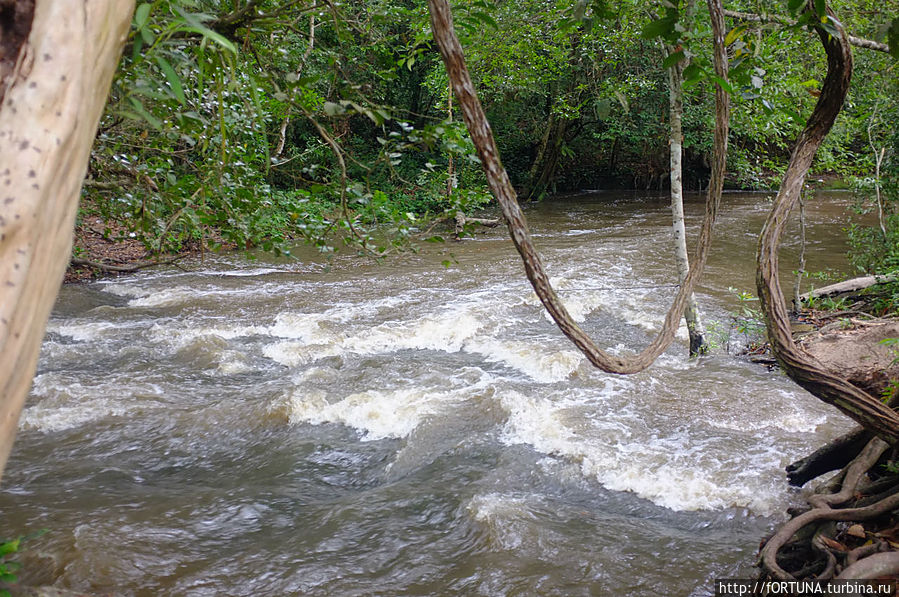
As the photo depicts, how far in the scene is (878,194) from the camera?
7289mm

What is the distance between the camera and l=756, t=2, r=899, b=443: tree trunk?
2254 mm

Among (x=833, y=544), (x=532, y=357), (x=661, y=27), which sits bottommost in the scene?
(x=532, y=357)

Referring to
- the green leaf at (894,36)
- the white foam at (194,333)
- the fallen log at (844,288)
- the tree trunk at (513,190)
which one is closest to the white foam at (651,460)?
the tree trunk at (513,190)

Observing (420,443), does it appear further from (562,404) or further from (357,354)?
(357,354)

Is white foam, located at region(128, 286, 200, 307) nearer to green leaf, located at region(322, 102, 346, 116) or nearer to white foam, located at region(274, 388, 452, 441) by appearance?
white foam, located at region(274, 388, 452, 441)

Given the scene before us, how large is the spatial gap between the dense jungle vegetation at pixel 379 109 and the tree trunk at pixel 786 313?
226 millimetres

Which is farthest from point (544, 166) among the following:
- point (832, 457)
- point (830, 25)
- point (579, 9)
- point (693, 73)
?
point (693, 73)

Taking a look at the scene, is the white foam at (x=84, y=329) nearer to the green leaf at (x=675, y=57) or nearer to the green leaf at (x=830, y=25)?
the green leaf at (x=675, y=57)

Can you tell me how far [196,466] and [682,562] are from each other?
10.6 ft

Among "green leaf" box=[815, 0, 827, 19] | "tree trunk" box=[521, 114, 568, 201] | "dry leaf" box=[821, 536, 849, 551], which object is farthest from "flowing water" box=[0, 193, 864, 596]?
"tree trunk" box=[521, 114, 568, 201]

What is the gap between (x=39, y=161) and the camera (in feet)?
3.24

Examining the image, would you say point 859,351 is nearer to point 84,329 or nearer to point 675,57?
point 675,57

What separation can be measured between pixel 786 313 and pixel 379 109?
1.70 metres

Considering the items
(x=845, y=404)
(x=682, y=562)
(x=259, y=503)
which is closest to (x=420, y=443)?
(x=259, y=503)
